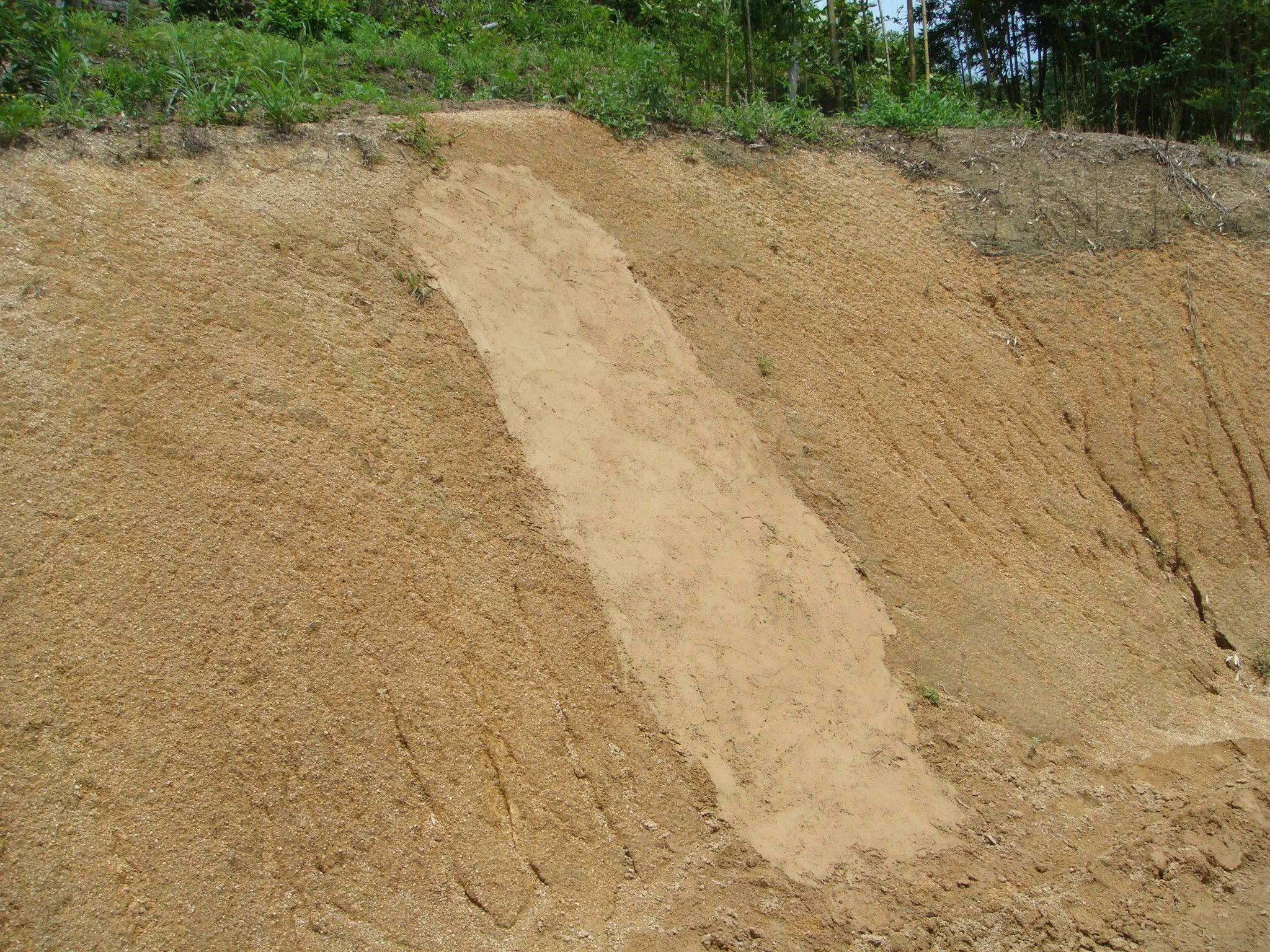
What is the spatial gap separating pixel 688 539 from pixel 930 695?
67.0 inches

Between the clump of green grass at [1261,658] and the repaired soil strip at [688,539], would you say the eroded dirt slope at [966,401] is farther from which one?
the repaired soil strip at [688,539]

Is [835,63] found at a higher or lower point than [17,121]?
higher

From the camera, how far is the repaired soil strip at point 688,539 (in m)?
5.20

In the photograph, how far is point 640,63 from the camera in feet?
29.5

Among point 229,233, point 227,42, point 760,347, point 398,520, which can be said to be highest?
point 227,42

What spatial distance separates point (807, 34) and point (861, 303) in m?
4.94

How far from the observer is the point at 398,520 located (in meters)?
5.20

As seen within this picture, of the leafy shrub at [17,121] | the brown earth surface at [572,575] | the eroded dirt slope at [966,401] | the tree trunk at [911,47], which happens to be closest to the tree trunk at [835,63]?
the tree trunk at [911,47]

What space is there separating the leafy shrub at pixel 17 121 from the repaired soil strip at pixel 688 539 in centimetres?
226

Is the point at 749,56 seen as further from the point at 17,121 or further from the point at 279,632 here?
the point at 279,632

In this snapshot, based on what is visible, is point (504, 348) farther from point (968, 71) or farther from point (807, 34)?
point (968, 71)

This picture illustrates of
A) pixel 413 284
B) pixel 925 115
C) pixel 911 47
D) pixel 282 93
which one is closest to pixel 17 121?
pixel 282 93

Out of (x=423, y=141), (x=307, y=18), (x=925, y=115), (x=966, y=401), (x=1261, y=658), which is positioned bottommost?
(x=1261, y=658)

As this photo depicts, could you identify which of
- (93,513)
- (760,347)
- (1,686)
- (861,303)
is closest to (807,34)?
(861,303)
